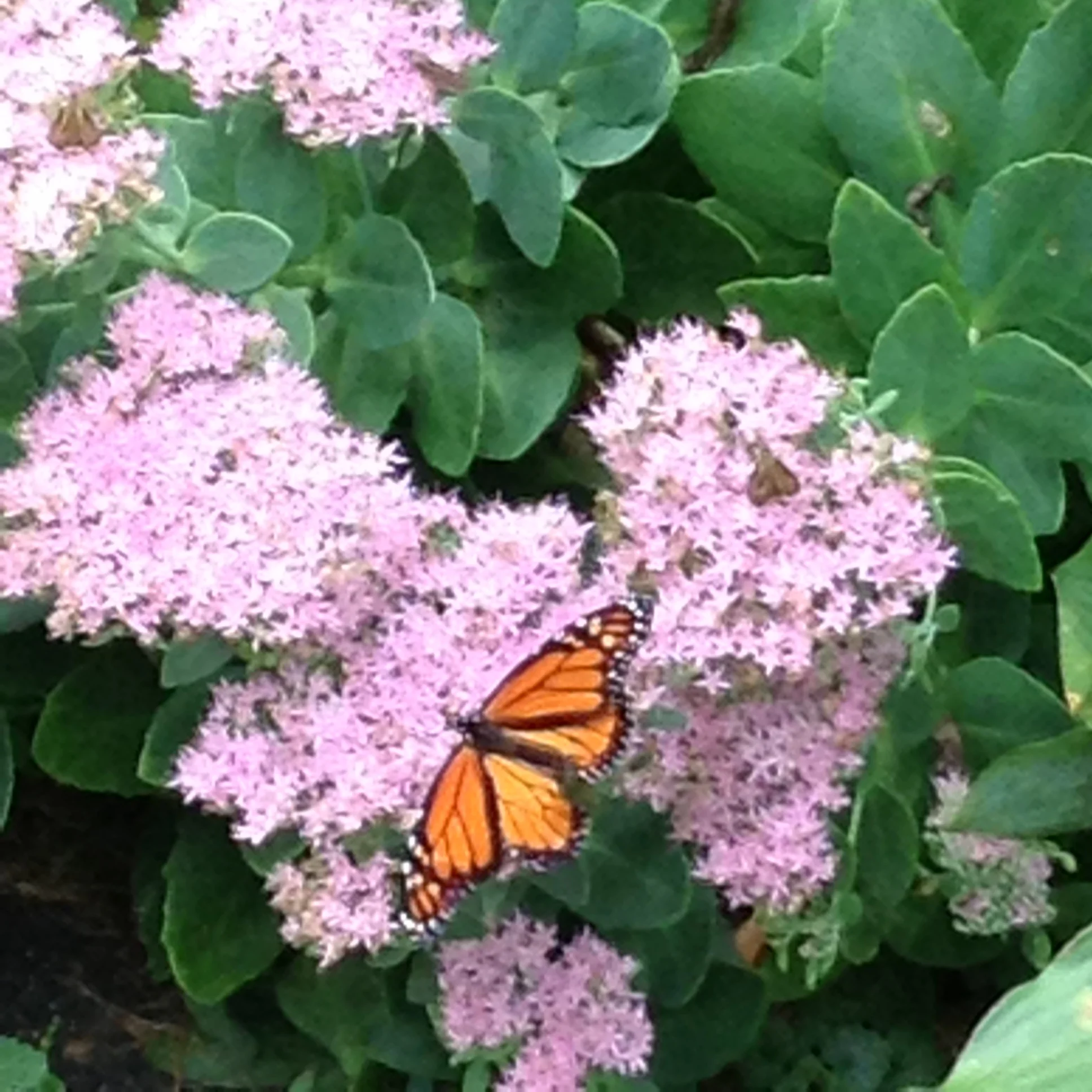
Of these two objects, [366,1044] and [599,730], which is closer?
[599,730]

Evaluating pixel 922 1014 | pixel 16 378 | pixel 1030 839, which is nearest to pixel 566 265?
pixel 16 378

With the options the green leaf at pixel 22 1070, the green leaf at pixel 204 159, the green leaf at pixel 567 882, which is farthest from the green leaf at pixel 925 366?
the green leaf at pixel 22 1070

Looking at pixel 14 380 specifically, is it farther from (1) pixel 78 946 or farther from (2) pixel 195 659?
(1) pixel 78 946

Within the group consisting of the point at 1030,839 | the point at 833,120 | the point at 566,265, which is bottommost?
the point at 1030,839

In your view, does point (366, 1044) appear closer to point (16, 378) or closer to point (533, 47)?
point (16, 378)

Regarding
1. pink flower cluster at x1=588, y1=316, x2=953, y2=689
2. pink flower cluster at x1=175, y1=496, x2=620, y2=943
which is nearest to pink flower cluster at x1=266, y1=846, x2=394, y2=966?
pink flower cluster at x1=175, y1=496, x2=620, y2=943

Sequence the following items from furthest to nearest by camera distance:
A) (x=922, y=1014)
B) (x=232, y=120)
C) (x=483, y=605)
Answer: (x=922, y=1014) → (x=232, y=120) → (x=483, y=605)

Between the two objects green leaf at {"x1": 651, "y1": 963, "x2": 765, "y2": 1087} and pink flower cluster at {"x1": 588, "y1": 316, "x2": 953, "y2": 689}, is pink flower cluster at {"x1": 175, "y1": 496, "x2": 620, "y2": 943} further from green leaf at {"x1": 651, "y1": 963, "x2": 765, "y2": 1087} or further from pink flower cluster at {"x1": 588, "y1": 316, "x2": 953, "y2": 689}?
green leaf at {"x1": 651, "y1": 963, "x2": 765, "y2": 1087}
